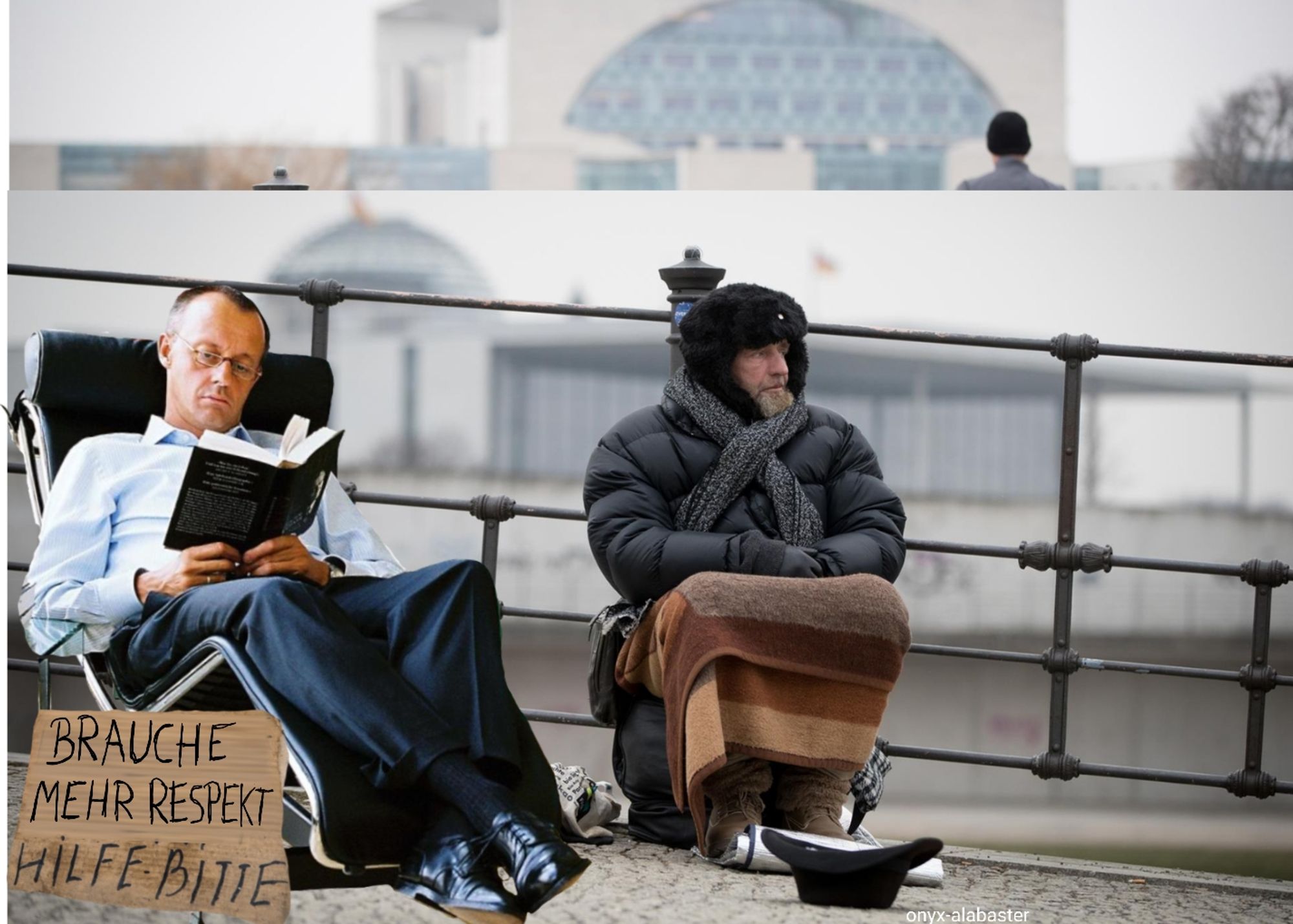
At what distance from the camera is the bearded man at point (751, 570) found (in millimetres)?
2018

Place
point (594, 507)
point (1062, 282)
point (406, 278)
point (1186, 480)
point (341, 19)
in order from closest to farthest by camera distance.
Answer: point (594, 507) < point (1186, 480) < point (1062, 282) < point (341, 19) < point (406, 278)

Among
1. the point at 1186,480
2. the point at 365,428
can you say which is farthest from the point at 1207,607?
the point at 365,428

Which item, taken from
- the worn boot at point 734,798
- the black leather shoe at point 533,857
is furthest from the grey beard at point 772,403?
the black leather shoe at point 533,857

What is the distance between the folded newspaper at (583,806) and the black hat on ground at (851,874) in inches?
16.4

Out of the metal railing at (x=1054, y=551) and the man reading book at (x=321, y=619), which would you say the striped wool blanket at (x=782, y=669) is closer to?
the man reading book at (x=321, y=619)

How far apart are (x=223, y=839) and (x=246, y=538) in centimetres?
42

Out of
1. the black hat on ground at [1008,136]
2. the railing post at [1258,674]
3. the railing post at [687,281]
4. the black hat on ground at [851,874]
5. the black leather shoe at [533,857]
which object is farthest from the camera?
the black hat on ground at [1008,136]

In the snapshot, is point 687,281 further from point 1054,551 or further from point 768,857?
point 768,857

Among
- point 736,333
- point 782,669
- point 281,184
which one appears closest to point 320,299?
point 281,184

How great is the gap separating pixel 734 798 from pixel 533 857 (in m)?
0.54

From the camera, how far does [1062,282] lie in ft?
74.1

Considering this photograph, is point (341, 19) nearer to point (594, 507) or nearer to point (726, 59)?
point (726, 59)

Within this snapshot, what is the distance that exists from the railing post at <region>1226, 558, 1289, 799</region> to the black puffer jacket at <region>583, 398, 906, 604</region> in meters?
0.78

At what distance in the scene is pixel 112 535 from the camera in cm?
208
